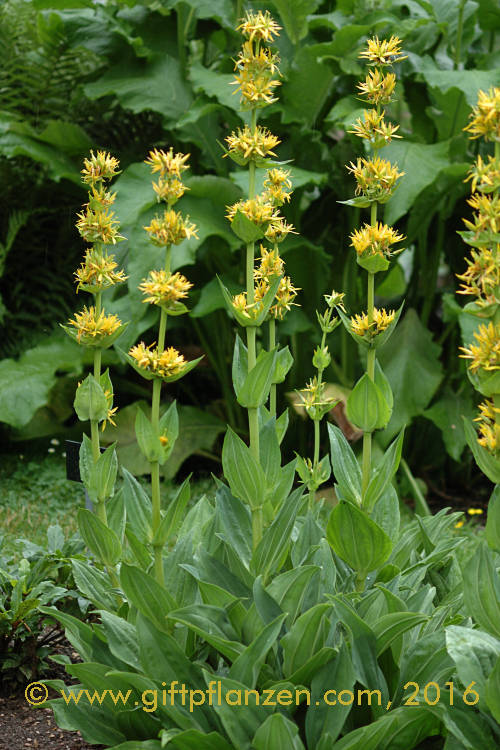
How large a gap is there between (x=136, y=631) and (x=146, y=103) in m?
3.56

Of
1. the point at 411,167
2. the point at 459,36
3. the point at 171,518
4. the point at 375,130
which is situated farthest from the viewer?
the point at 459,36

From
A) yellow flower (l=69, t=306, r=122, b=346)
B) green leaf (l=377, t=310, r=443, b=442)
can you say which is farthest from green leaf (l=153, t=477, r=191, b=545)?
green leaf (l=377, t=310, r=443, b=442)

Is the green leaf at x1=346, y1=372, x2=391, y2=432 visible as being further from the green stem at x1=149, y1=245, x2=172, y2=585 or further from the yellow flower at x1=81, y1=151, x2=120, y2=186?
the yellow flower at x1=81, y1=151, x2=120, y2=186

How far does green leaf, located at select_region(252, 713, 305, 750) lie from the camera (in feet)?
5.25

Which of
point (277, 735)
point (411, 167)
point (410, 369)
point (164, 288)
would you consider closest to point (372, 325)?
point (164, 288)

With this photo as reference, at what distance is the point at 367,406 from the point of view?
6.47 feet

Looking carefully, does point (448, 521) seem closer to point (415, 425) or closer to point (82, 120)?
point (415, 425)

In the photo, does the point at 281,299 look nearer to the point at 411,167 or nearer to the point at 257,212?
the point at 257,212

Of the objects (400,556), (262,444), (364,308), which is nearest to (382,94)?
(262,444)

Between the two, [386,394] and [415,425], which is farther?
[415,425]

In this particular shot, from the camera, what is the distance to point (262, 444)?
199 centimetres

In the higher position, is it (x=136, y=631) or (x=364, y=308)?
(x=136, y=631)

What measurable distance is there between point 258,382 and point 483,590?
0.64m

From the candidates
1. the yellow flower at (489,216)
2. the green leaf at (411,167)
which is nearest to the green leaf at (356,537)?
the yellow flower at (489,216)
